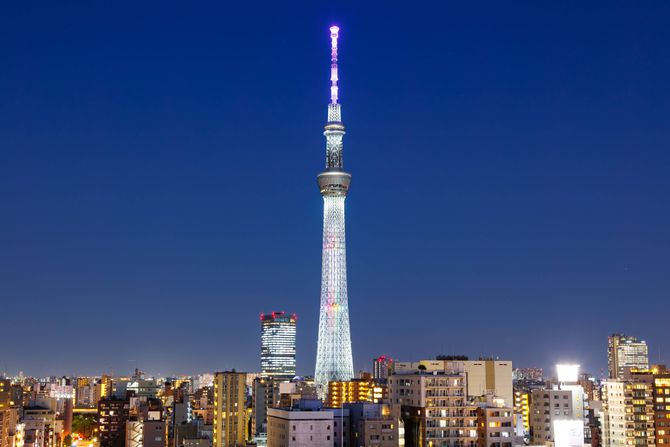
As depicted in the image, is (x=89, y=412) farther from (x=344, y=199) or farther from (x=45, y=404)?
(x=344, y=199)

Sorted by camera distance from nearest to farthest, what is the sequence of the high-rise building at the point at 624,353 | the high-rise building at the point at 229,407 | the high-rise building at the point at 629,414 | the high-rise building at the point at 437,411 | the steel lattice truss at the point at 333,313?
1. the high-rise building at the point at 437,411
2. the high-rise building at the point at 229,407
3. the high-rise building at the point at 629,414
4. the steel lattice truss at the point at 333,313
5. the high-rise building at the point at 624,353

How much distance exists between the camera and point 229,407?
51.9m

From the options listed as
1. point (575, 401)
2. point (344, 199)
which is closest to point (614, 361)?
point (344, 199)

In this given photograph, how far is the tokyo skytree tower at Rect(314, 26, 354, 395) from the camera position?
Result: 7081cm

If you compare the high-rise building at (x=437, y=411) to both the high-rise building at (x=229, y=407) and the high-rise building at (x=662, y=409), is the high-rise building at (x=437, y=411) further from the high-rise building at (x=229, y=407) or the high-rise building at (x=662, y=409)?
the high-rise building at (x=662, y=409)

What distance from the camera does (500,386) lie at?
5925cm

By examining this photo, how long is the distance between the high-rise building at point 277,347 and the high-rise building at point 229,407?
75.3 metres

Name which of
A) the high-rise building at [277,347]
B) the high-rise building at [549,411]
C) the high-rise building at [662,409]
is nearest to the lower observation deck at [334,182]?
the high-rise building at [549,411]

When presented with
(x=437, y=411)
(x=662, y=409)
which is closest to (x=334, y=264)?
(x=662, y=409)

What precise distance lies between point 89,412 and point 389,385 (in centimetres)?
6509

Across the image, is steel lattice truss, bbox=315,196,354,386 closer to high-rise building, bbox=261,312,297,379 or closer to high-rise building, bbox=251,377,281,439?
high-rise building, bbox=251,377,281,439

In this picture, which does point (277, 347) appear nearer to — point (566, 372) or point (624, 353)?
point (624, 353)

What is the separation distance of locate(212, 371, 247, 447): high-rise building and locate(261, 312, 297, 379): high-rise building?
75.3 metres

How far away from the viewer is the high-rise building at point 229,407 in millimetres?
51125
